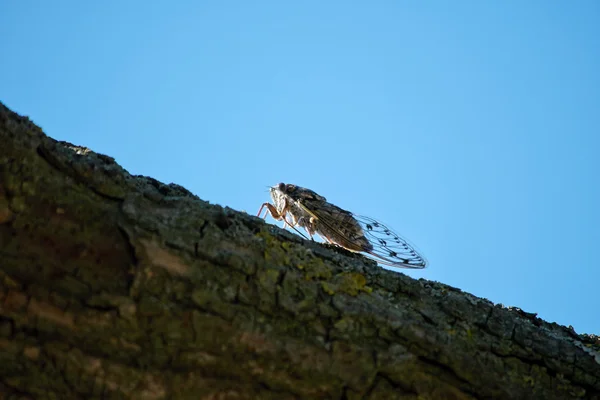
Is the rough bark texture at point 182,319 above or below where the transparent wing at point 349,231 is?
below

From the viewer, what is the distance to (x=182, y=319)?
2246 millimetres

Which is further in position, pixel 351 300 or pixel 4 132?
pixel 351 300

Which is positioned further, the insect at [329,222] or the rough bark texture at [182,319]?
the insect at [329,222]

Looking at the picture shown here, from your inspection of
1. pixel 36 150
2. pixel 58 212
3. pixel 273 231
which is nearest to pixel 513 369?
pixel 273 231

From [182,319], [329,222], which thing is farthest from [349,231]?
[182,319]

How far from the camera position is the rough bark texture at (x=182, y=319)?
2162mm

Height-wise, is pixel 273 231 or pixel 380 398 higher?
pixel 273 231

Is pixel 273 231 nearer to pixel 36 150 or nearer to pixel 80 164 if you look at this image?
pixel 80 164

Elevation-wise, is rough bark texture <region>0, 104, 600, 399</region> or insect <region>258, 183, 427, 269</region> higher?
insect <region>258, 183, 427, 269</region>

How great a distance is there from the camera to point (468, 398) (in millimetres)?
2326

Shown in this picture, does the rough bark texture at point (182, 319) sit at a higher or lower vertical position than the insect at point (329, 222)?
lower

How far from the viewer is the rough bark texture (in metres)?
2.16

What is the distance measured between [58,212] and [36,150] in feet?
0.87

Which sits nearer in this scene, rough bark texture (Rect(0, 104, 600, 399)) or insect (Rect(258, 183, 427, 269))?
rough bark texture (Rect(0, 104, 600, 399))
